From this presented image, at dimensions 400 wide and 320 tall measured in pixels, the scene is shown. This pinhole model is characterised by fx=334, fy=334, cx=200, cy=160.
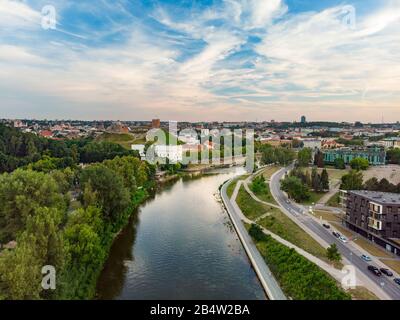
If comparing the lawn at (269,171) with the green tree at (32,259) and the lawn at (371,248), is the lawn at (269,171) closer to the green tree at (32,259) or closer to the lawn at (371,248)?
the lawn at (371,248)

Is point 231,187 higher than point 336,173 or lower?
lower

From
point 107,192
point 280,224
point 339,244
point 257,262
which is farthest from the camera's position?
point 280,224

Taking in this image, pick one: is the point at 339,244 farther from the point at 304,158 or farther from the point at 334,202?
the point at 304,158

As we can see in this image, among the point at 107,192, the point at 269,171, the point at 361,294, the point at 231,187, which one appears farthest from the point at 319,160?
the point at 361,294

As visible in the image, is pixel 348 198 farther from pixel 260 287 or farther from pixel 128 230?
pixel 128 230

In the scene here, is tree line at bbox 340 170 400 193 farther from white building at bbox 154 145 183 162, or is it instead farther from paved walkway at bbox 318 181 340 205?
white building at bbox 154 145 183 162

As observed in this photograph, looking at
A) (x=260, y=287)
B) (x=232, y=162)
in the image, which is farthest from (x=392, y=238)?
(x=232, y=162)

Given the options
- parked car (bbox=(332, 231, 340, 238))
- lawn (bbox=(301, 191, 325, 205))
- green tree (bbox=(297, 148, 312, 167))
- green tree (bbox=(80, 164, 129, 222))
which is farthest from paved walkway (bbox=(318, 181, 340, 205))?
green tree (bbox=(80, 164, 129, 222))

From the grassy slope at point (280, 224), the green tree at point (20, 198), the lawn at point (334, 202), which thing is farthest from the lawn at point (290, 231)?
the green tree at point (20, 198)
